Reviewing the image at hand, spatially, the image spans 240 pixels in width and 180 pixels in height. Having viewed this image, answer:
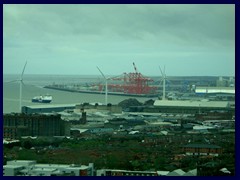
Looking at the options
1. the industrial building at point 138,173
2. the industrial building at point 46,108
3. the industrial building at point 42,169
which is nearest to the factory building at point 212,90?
the industrial building at point 138,173

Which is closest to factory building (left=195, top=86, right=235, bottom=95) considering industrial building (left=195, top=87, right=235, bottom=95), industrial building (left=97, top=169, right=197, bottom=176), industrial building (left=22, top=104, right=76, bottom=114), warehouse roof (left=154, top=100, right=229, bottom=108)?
industrial building (left=195, top=87, right=235, bottom=95)

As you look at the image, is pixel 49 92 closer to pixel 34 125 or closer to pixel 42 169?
pixel 34 125

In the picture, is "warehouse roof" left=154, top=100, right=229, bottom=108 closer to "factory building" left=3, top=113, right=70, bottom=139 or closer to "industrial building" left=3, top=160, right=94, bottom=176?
"factory building" left=3, top=113, right=70, bottom=139

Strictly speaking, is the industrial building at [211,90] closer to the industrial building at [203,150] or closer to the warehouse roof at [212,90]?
the warehouse roof at [212,90]

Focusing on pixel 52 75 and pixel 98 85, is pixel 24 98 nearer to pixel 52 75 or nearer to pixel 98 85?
pixel 52 75

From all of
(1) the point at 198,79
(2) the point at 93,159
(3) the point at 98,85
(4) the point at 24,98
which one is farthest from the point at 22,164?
(1) the point at 198,79

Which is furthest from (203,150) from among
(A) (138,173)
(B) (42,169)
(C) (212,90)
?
(B) (42,169)
